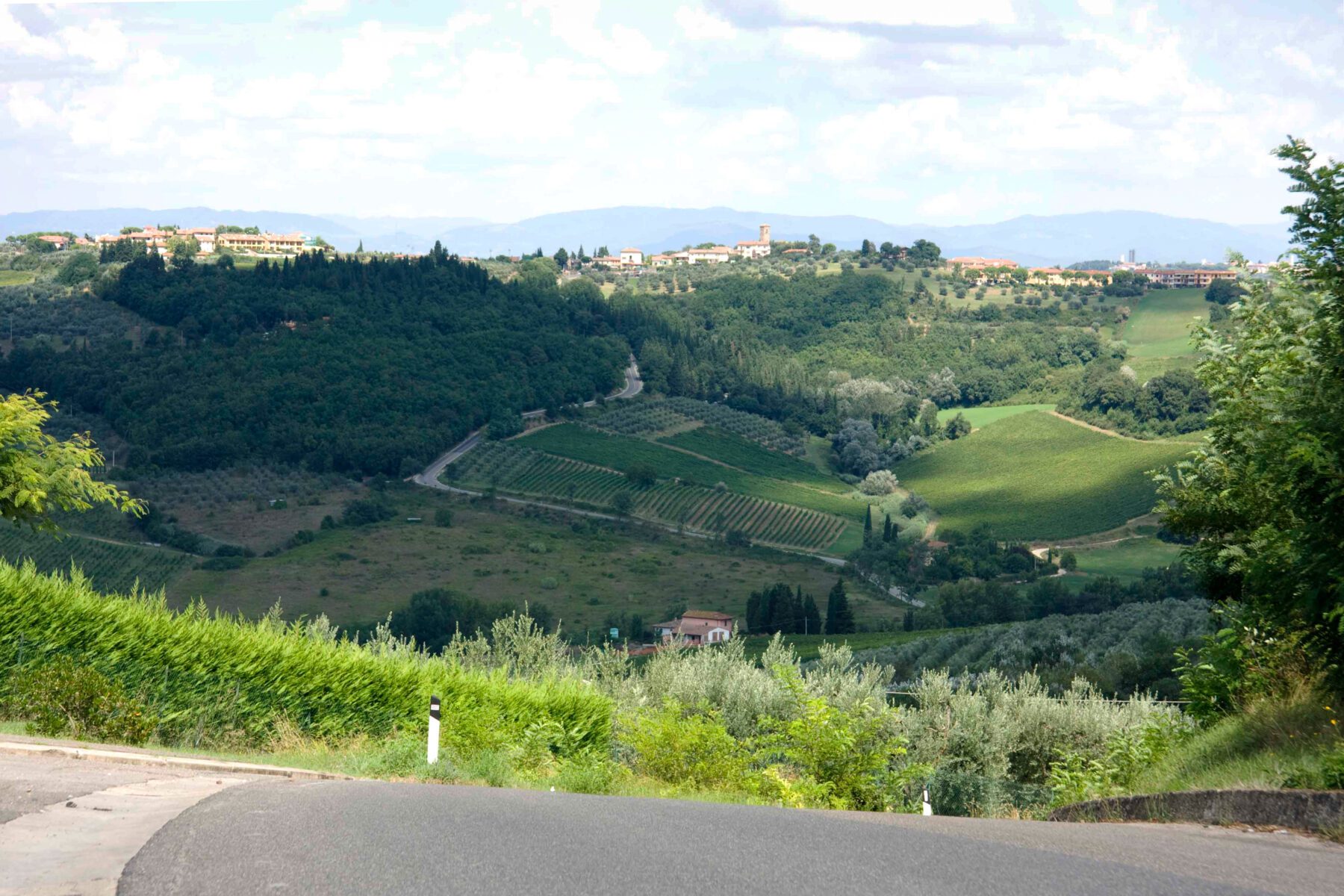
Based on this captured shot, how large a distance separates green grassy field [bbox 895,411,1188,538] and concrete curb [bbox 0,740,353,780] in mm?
97546

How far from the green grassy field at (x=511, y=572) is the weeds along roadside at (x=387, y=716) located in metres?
58.8

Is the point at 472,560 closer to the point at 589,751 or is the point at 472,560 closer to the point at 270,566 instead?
the point at 270,566

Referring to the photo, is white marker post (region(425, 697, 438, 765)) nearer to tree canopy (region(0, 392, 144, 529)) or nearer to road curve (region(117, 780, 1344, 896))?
road curve (region(117, 780, 1344, 896))

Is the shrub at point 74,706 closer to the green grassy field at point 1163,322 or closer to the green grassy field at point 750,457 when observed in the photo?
the green grassy field at point 750,457

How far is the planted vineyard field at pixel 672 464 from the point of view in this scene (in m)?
120

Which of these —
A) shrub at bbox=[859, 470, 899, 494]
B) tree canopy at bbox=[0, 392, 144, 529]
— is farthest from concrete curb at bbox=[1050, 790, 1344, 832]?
shrub at bbox=[859, 470, 899, 494]

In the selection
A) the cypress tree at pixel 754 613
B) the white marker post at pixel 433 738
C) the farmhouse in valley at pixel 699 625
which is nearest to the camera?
the white marker post at pixel 433 738

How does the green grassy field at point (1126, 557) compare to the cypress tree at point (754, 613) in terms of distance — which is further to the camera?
the green grassy field at point (1126, 557)

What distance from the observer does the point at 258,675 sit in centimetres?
1282

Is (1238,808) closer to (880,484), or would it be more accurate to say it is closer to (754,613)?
(754,613)

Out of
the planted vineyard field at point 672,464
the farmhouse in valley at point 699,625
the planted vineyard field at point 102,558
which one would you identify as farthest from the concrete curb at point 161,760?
the planted vineyard field at point 672,464

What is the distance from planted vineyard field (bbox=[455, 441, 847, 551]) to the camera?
11006 centimetres

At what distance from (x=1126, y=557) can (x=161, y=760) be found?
305 feet

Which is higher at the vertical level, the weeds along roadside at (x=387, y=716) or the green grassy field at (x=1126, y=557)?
the weeds along roadside at (x=387, y=716)
